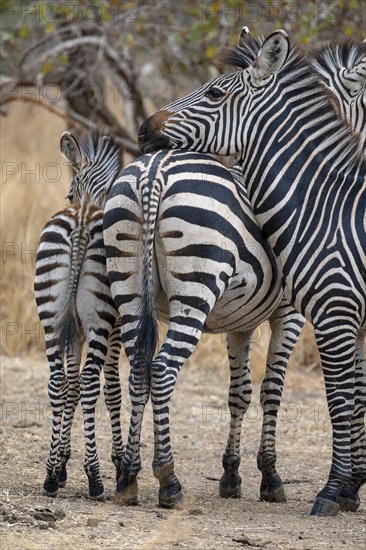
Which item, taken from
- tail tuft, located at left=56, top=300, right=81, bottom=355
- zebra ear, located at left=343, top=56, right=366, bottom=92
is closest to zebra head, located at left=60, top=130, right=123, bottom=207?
tail tuft, located at left=56, top=300, right=81, bottom=355

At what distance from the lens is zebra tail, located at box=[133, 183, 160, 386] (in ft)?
18.2

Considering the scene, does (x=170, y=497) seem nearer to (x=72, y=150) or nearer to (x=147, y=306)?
(x=147, y=306)

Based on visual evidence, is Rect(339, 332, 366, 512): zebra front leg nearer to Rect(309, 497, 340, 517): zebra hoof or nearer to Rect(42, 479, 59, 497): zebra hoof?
Rect(309, 497, 340, 517): zebra hoof

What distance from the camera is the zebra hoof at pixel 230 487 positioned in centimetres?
646

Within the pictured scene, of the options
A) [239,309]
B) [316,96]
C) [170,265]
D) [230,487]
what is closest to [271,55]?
[316,96]

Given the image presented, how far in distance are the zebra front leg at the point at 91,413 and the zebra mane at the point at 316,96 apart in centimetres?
209

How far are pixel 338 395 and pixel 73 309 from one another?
174 centimetres

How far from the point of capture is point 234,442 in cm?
656

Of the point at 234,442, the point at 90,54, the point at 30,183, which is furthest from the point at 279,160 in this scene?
the point at 90,54

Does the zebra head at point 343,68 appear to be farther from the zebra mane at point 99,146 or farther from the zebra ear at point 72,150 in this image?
the zebra ear at point 72,150

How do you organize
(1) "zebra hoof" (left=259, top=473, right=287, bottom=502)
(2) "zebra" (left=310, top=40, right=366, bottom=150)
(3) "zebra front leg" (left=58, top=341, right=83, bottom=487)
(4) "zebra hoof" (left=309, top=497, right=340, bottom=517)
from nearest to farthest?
(4) "zebra hoof" (left=309, top=497, right=340, bottom=517) < (3) "zebra front leg" (left=58, top=341, right=83, bottom=487) < (1) "zebra hoof" (left=259, top=473, right=287, bottom=502) < (2) "zebra" (left=310, top=40, right=366, bottom=150)

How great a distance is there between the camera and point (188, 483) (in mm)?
6758

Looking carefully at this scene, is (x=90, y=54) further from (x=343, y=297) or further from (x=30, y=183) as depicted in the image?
(x=343, y=297)

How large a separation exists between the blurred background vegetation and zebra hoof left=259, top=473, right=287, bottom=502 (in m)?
3.51
